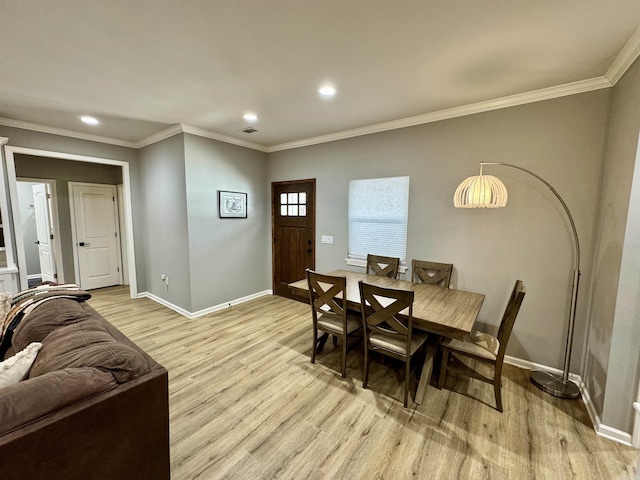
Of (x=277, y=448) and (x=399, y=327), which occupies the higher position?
(x=399, y=327)

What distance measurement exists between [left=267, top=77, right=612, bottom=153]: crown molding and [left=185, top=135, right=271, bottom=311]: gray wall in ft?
4.33

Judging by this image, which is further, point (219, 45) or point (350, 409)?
point (350, 409)

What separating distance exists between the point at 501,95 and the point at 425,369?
8.74 ft

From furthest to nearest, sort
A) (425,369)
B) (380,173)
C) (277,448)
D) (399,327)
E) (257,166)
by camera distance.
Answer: (257,166), (380,173), (425,369), (399,327), (277,448)

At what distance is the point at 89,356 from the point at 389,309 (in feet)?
5.94

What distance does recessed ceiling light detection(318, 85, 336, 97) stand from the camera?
2.48 metres

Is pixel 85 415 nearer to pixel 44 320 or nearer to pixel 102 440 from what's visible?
pixel 102 440

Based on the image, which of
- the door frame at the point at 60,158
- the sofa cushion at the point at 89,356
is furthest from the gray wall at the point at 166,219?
the sofa cushion at the point at 89,356

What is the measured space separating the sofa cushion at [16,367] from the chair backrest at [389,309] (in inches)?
75.0

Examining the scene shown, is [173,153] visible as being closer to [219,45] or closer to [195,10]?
[219,45]

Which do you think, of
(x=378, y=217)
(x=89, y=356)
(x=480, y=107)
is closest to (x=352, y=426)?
(x=89, y=356)

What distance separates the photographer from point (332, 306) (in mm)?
2518

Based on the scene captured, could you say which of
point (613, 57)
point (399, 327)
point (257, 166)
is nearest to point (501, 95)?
point (613, 57)

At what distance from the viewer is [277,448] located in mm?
1766
